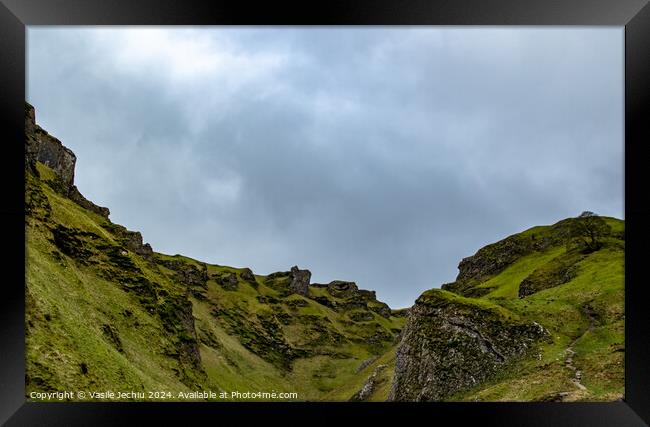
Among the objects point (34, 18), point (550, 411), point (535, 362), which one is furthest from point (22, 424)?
point (535, 362)

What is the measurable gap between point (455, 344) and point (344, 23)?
95.7 ft

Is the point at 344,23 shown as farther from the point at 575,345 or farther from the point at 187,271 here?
the point at 187,271

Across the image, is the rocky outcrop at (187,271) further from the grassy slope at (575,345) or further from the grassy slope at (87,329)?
the grassy slope at (575,345)

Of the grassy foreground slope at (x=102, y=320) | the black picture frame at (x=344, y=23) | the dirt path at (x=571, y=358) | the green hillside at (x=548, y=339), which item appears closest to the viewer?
the black picture frame at (x=344, y=23)

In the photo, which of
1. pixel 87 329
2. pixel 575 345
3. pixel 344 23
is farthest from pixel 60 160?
pixel 344 23

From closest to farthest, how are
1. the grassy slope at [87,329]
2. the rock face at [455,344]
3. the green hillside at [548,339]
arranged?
the green hillside at [548,339]
the grassy slope at [87,329]
the rock face at [455,344]

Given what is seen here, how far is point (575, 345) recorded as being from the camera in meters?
30.4

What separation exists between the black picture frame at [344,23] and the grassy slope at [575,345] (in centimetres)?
1329

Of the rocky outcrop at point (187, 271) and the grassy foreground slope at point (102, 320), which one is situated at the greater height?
the rocky outcrop at point (187, 271)

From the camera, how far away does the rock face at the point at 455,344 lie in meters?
32.4

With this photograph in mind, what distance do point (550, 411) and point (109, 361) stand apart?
33607 millimetres

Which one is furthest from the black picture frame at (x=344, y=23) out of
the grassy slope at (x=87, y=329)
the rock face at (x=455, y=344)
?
the rock face at (x=455, y=344)

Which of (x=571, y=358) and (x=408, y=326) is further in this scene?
(x=408, y=326)

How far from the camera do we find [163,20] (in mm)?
11945
